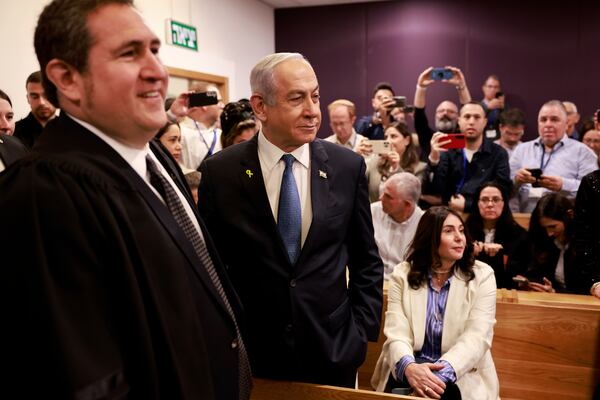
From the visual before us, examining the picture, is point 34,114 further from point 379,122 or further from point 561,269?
point 561,269

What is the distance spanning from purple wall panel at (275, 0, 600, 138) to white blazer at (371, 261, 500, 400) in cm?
548

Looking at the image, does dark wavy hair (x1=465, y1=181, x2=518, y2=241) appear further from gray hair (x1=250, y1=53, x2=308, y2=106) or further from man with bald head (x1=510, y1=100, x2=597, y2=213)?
gray hair (x1=250, y1=53, x2=308, y2=106)

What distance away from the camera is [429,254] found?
2.43 m

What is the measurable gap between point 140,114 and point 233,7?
634cm

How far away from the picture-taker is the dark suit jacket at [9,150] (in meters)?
2.04

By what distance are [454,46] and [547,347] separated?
5746 mm

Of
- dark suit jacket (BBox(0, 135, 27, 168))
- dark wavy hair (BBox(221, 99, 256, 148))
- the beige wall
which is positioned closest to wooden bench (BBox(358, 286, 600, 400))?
dark wavy hair (BBox(221, 99, 256, 148))

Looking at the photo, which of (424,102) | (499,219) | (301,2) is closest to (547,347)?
(499,219)

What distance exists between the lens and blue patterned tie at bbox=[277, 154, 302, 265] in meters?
1.54

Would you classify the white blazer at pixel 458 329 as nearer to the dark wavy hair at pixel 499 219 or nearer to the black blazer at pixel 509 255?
the black blazer at pixel 509 255

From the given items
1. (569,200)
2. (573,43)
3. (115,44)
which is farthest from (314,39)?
(115,44)

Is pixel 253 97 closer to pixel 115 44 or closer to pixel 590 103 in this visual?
pixel 115 44

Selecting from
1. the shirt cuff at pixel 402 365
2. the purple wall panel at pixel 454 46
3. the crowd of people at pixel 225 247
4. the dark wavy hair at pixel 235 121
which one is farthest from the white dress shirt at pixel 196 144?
the purple wall panel at pixel 454 46

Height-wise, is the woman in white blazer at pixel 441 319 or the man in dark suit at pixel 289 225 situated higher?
the man in dark suit at pixel 289 225
